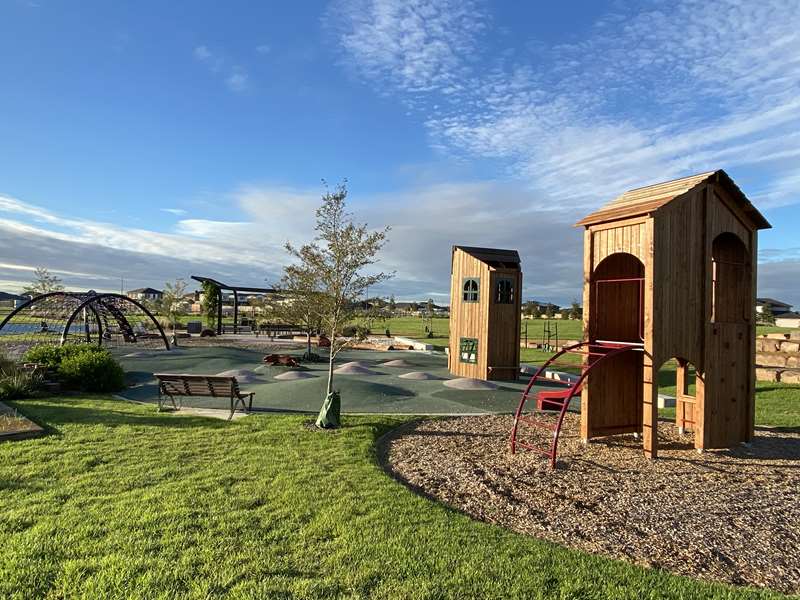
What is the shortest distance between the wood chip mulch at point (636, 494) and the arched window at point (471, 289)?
31.3 feet

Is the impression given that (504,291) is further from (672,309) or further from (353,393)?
(672,309)

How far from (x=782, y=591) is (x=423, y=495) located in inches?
134

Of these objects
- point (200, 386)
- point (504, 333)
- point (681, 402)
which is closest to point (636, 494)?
point (681, 402)

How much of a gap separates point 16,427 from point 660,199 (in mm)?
11245

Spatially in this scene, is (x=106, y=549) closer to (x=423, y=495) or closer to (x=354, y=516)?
(x=354, y=516)

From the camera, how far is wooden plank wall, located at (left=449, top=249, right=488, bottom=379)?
60.8 ft

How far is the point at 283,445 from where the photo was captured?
8062 millimetres

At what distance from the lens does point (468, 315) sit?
62.9 feet

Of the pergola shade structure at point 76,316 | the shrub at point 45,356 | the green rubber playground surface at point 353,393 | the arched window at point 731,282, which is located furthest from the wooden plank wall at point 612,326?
the pergola shade structure at point 76,316

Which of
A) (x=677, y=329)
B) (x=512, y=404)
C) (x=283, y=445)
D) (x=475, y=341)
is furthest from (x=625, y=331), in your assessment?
(x=475, y=341)

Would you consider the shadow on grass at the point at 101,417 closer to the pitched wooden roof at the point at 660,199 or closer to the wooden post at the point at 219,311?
the pitched wooden roof at the point at 660,199

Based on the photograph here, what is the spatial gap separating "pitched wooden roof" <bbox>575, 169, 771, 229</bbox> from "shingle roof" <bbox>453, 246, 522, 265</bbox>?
9.35 metres

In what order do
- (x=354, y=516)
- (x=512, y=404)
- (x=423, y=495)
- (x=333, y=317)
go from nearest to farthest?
(x=354, y=516) < (x=423, y=495) < (x=333, y=317) < (x=512, y=404)

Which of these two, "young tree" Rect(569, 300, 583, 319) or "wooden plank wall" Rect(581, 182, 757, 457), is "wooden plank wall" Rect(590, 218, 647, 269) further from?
"young tree" Rect(569, 300, 583, 319)
